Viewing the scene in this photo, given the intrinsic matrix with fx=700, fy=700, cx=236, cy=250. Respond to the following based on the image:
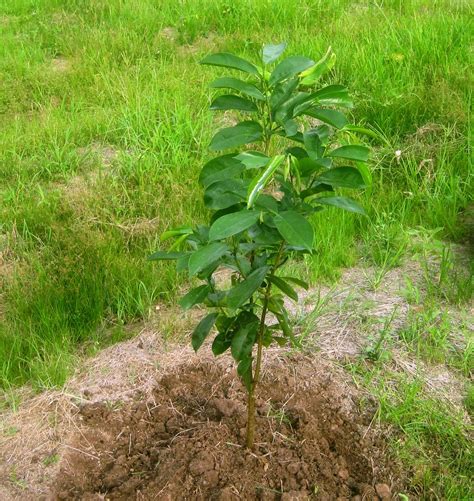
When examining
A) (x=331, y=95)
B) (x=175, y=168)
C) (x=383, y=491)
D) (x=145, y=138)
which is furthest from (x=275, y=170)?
(x=145, y=138)

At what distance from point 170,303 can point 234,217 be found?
156cm

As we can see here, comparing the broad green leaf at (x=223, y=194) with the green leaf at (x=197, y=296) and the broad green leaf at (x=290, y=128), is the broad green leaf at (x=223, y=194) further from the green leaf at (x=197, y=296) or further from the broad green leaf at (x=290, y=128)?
the green leaf at (x=197, y=296)

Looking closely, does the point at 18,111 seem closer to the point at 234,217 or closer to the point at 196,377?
the point at 196,377

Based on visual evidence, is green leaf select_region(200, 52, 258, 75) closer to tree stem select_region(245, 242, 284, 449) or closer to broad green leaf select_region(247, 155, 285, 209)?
broad green leaf select_region(247, 155, 285, 209)

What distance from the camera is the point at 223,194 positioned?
171 centimetres

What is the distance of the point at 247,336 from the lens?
1938 mm

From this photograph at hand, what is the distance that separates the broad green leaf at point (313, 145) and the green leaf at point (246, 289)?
0.33 metres

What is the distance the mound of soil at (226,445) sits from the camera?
2115mm

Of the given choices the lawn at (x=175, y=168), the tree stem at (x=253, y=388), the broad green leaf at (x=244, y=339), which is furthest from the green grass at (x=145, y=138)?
the broad green leaf at (x=244, y=339)

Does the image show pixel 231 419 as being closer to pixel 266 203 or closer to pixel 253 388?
pixel 253 388

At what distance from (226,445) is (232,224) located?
960 mm

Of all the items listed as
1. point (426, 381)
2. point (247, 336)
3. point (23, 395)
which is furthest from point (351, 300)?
point (23, 395)

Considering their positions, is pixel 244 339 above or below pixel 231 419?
above

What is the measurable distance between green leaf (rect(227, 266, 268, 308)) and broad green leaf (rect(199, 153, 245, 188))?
26 cm
